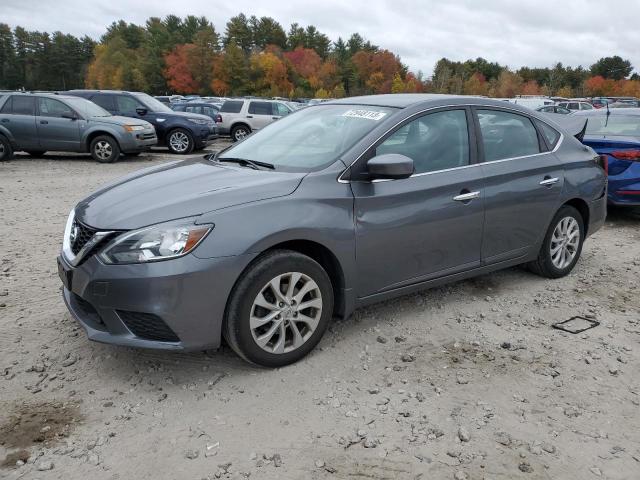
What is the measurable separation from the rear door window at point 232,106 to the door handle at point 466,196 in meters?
17.2

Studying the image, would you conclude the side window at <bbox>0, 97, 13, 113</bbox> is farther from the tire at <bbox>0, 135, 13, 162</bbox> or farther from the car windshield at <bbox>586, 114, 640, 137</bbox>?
the car windshield at <bbox>586, 114, 640, 137</bbox>

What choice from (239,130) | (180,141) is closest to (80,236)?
(180,141)

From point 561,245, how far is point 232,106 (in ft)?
55.7

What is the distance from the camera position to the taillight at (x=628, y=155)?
272 inches

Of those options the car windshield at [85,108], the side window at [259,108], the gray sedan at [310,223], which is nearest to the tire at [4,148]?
the car windshield at [85,108]

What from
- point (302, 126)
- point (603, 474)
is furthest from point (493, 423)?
point (302, 126)

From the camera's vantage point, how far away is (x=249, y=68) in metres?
83.7

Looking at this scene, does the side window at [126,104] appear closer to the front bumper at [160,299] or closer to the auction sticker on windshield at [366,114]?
the auction sticker on windshield at [366,114]

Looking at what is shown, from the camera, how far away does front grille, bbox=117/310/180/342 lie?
9.67 ft

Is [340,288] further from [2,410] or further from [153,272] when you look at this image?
[2,410]

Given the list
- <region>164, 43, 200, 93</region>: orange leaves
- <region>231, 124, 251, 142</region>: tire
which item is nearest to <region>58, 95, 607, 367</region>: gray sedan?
<region>231, 124, 251, 142</region>: tire

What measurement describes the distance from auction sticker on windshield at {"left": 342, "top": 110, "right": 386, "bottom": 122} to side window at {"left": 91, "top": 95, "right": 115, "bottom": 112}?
41.8 ft

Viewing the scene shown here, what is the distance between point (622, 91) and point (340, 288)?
95.4 m

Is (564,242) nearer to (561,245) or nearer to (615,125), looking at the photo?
(561,245)
